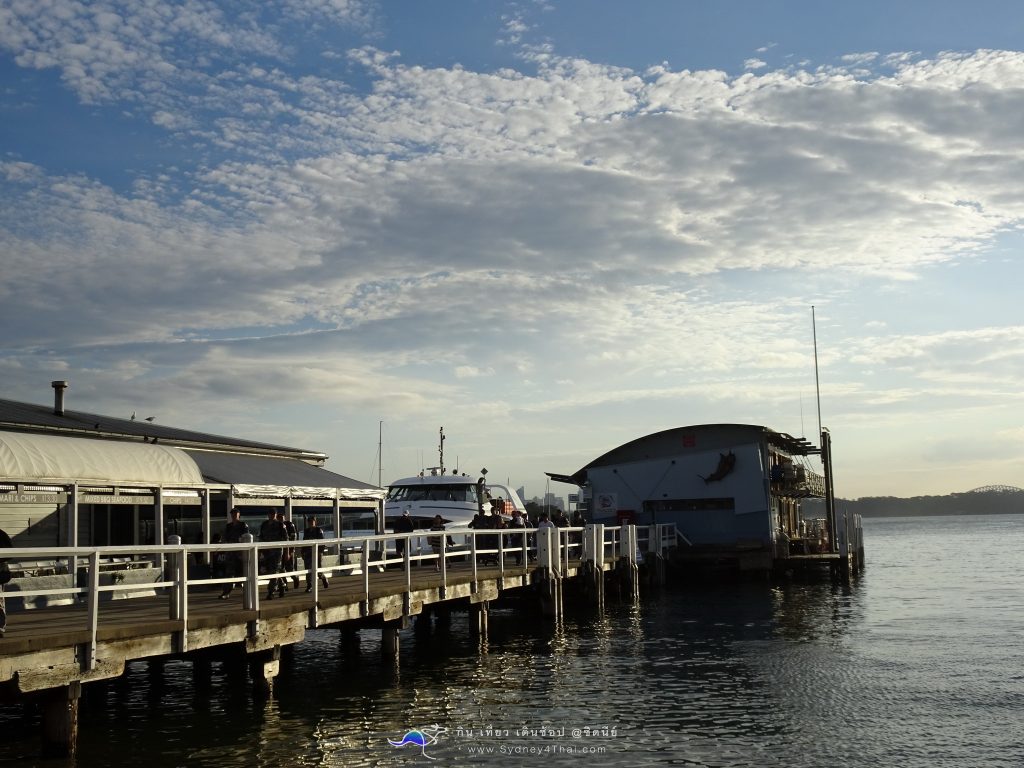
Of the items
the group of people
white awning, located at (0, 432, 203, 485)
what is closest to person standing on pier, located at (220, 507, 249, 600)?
the group of people

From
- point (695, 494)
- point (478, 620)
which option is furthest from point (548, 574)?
point (695, 494)

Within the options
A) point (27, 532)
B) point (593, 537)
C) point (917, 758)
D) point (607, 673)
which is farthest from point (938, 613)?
point (27, 532)

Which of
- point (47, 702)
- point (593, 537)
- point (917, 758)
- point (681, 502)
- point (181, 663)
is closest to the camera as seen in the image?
point (47, 702)

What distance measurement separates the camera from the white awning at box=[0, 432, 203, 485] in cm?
1781

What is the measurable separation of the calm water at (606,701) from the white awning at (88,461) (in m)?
3.55

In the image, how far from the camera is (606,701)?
17.6 meters

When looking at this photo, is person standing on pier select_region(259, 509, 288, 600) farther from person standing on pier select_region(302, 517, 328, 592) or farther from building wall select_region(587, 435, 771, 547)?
building wall select_region(587, 435, 771, 547)

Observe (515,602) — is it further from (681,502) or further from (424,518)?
(681,502)

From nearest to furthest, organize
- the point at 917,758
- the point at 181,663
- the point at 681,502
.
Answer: the point at 917,758
the point at 181,663
the point at 681,502

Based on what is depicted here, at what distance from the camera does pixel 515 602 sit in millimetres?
32312

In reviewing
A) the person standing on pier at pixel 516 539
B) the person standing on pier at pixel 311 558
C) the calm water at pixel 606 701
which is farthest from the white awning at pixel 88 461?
the person standing on pier at pixel 516 539

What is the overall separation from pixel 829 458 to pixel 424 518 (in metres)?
19.8

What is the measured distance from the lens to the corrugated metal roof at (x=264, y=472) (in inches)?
925

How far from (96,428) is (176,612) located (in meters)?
11.9
